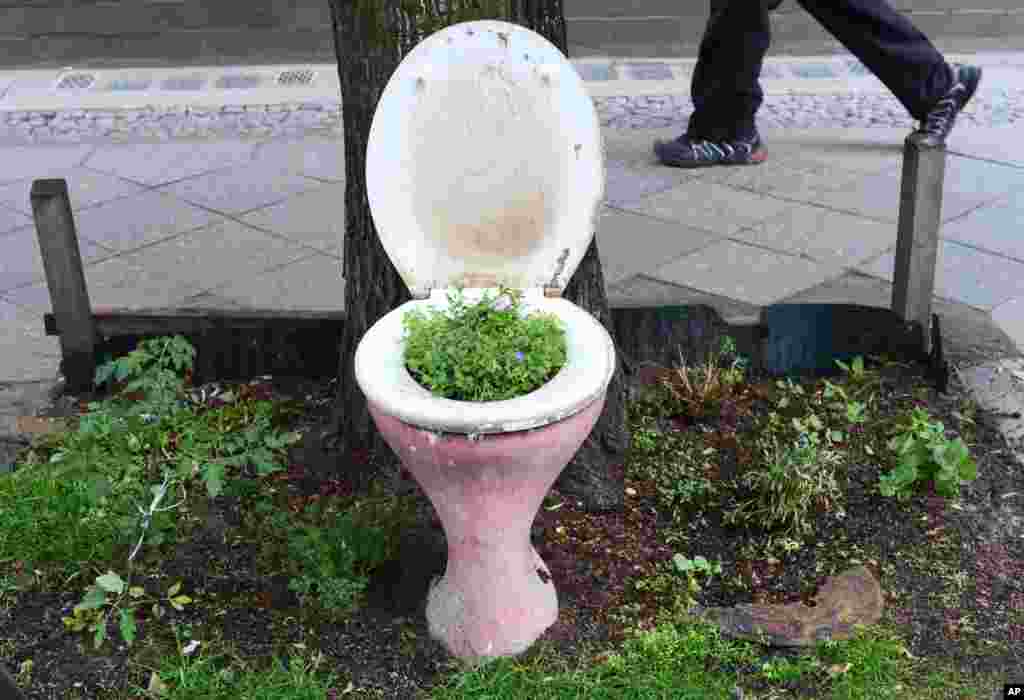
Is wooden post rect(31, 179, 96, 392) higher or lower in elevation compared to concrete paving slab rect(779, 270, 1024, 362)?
higher

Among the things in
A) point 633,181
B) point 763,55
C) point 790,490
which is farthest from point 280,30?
point 790,490

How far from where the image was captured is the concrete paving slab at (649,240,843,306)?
4398mm

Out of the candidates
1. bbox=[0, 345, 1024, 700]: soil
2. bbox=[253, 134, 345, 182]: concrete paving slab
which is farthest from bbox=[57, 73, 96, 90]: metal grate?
bbox=[0, 345, 1024, 700]: soil

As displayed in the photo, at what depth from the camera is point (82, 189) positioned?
551 centimetres

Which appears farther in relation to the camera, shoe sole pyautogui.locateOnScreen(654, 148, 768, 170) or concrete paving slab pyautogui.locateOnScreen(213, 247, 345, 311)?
shoe sole pyautogui.locateOnScreen(654, 148, 768, 170)

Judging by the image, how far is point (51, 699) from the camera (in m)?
2.67

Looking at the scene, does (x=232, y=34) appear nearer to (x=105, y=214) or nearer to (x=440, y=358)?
(x=105, y=214)

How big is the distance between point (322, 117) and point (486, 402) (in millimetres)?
Answer: 4187

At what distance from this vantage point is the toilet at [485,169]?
9.48ft

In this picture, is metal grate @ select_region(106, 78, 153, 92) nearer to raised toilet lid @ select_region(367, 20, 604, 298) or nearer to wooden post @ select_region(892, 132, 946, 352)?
raised toilet lid @ select_region(367, 20, 604, 298)

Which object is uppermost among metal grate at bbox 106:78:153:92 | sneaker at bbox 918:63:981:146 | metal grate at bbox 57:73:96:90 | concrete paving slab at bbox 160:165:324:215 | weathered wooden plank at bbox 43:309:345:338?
sneaker at bbox 918:63:981:146

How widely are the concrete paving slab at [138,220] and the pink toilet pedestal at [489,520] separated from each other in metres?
2.75

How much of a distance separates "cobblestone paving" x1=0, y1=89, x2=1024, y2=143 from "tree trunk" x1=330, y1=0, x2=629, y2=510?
3.02 m

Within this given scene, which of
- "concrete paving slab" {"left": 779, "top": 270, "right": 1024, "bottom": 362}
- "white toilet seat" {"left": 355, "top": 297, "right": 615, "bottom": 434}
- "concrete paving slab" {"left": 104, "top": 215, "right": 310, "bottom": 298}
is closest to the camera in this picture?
"white toilet seat" {"left": 355, "top": 297, "right": 615, "bottom": 434}
